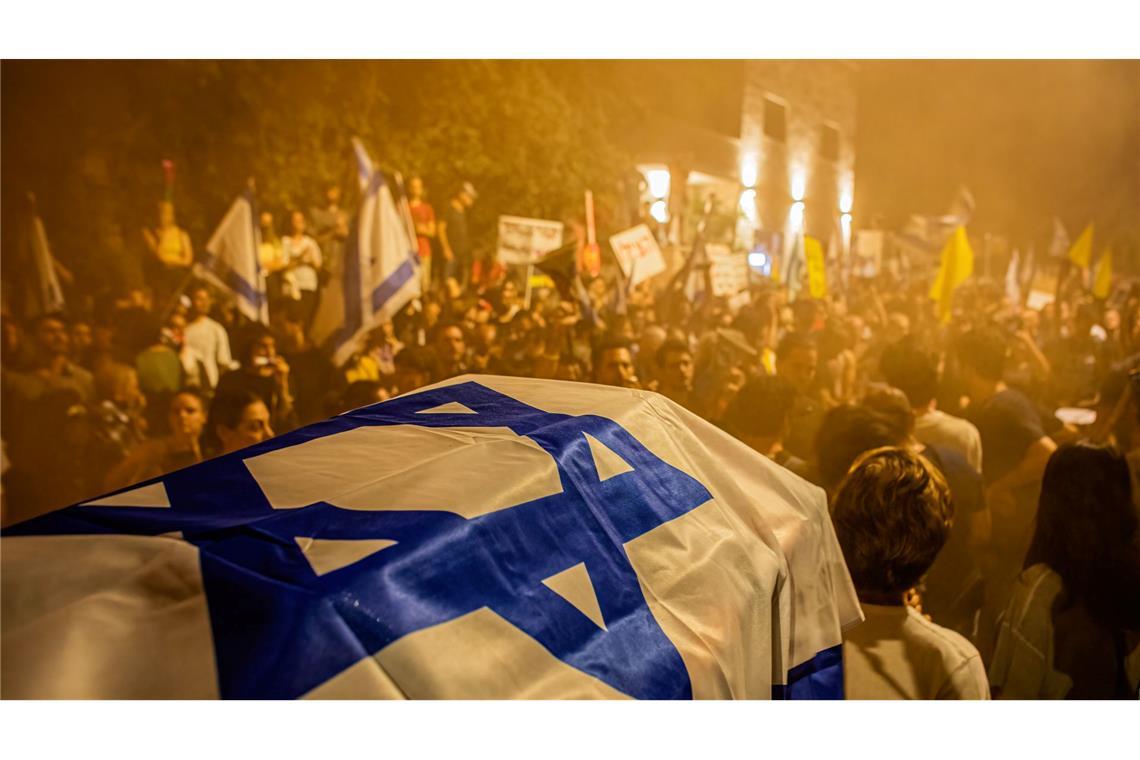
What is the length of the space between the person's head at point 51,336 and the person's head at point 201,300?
88 cm

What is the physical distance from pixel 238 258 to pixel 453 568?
5970mm

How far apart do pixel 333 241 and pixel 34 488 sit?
9.13 ft

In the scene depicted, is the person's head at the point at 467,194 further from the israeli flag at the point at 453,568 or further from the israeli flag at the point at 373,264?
the israeli flag at the point at 453,568

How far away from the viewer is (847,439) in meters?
3.57

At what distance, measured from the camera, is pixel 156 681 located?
3.50ft

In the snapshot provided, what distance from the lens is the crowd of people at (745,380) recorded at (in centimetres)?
273

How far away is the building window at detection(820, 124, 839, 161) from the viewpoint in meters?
8.78

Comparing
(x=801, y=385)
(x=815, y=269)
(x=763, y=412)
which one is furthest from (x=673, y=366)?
(x=815, y=269)

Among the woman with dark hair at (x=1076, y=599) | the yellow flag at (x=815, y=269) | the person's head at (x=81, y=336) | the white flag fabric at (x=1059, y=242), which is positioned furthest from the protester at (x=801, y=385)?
the person's head at (x=81, y=336)

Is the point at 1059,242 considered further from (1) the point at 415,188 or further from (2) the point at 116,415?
(2) the point at 116,415

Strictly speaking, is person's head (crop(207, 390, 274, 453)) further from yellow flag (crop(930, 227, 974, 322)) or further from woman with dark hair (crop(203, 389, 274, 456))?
yellow flag (crop(930, 227, 974, 322))

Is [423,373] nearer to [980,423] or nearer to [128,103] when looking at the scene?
[128,103]

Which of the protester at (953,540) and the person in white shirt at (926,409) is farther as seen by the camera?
the person in white shirt at (926,409)

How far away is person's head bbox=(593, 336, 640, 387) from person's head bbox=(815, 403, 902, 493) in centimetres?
181
